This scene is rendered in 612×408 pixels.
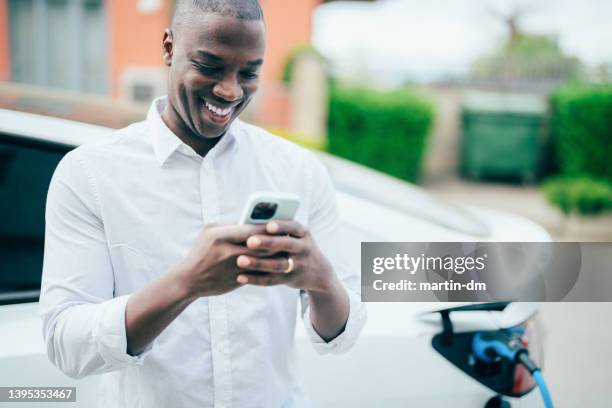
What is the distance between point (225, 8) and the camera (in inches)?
43.8

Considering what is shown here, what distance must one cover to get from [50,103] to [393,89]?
686 cm

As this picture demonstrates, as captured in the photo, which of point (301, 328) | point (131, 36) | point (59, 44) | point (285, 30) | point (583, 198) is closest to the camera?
point (301, 328)

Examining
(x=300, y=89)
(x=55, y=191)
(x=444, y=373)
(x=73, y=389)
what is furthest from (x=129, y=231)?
(x=300, y=89)

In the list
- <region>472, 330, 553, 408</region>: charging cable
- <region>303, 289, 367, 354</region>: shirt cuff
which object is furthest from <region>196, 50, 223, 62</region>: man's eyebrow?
<region>472, 330, 553, 408</region>: charging cable

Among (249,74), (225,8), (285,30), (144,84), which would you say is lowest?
(249,74)

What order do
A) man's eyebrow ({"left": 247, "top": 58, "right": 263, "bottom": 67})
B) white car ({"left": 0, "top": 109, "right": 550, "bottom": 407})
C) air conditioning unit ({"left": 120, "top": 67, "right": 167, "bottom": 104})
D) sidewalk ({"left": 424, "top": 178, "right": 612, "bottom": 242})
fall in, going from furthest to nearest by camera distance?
air conditioning unit ({"left": 120, "top": 67, "right": 167, "bottom": 104}) < sidewalk ({"left": 424, "top": 178, "right": 612, "bottom": 242}) < white car ({"left": 0, "top": 109, "right": 550, "bottom": 407}) < man's eyebrow ({"left": 247, "top": 58, "right": 263, "bottom": 67})

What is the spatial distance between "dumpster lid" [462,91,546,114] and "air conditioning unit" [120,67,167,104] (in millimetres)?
4160

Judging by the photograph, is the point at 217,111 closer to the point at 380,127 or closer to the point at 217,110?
the point at 217,110

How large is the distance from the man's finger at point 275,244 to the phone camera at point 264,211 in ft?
0.11

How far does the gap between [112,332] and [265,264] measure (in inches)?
11.7

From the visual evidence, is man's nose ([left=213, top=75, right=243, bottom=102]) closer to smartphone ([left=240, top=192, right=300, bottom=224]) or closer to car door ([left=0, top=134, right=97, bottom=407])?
smartphone ([left=240, top=192, right=300, bottom=224])

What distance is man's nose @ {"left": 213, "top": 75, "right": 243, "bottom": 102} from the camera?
1137 mm

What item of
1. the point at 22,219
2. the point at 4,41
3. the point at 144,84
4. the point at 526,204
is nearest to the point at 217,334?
the point at 22,219

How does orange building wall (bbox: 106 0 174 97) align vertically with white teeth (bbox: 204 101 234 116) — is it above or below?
above
